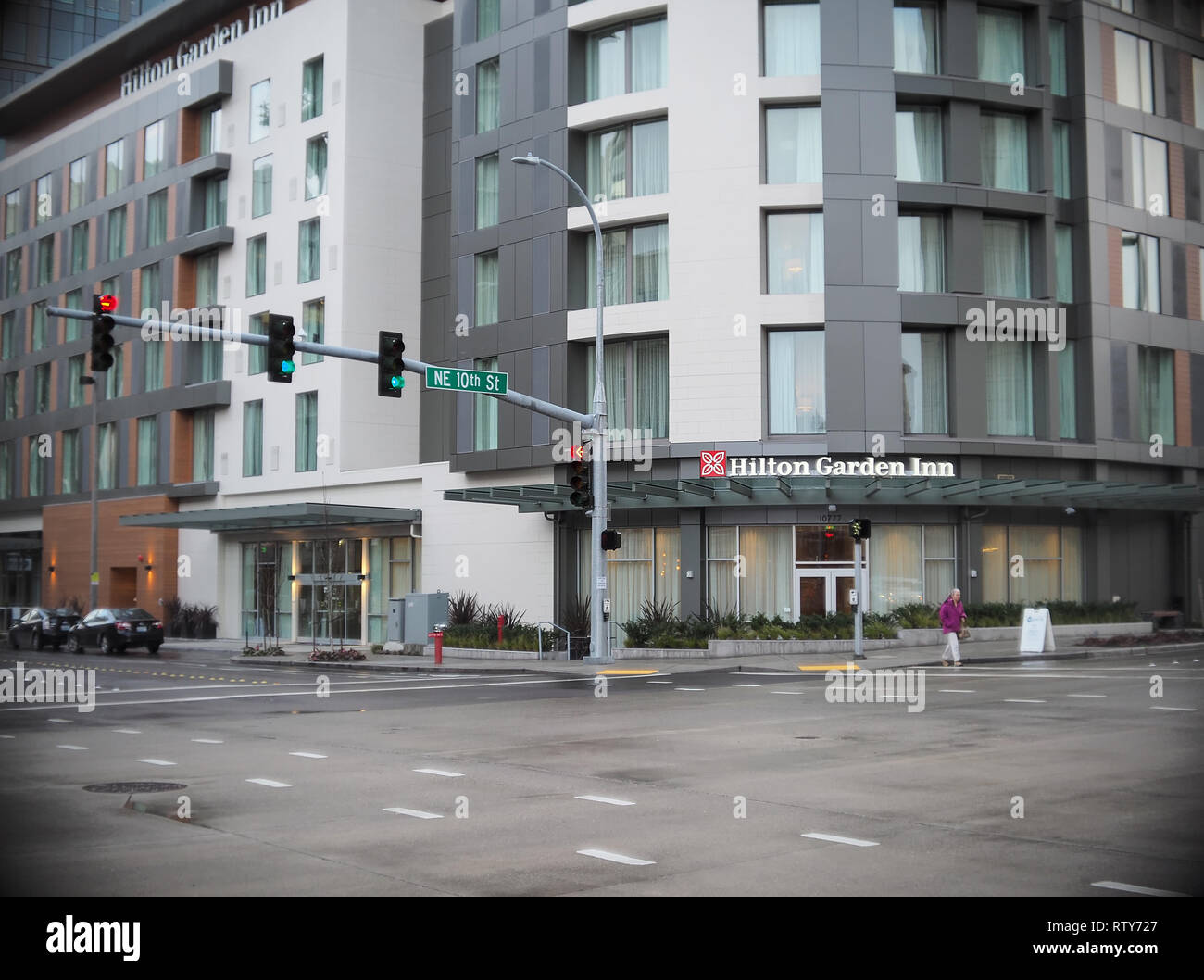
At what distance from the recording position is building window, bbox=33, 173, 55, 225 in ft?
226

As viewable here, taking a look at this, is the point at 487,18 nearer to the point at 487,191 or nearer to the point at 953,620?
the point at 487,191

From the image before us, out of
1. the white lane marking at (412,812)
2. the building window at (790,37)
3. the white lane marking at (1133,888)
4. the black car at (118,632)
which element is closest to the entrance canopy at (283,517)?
the black car at (118,632)

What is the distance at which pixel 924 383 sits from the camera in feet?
127

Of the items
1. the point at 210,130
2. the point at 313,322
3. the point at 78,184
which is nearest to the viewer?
the point at 313,322

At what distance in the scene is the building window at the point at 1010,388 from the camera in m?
39.7

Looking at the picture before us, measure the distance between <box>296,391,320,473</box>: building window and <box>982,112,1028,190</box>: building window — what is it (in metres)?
26.1

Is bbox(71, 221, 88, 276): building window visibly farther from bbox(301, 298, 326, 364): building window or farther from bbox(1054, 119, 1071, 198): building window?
bbox(1054, 119, 1071, 198): building window

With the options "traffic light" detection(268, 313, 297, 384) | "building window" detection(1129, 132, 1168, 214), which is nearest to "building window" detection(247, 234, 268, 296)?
"traffic light" detection(268, 313, 297, 384)

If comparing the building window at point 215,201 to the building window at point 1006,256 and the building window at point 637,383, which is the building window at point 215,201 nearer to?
the building window at point 637,383

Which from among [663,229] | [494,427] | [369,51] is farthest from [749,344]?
[369,51]

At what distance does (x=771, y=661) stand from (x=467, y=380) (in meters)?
10.9

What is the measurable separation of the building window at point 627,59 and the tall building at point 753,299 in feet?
0.36

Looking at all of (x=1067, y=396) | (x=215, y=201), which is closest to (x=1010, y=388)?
(x=1067, y=396)
